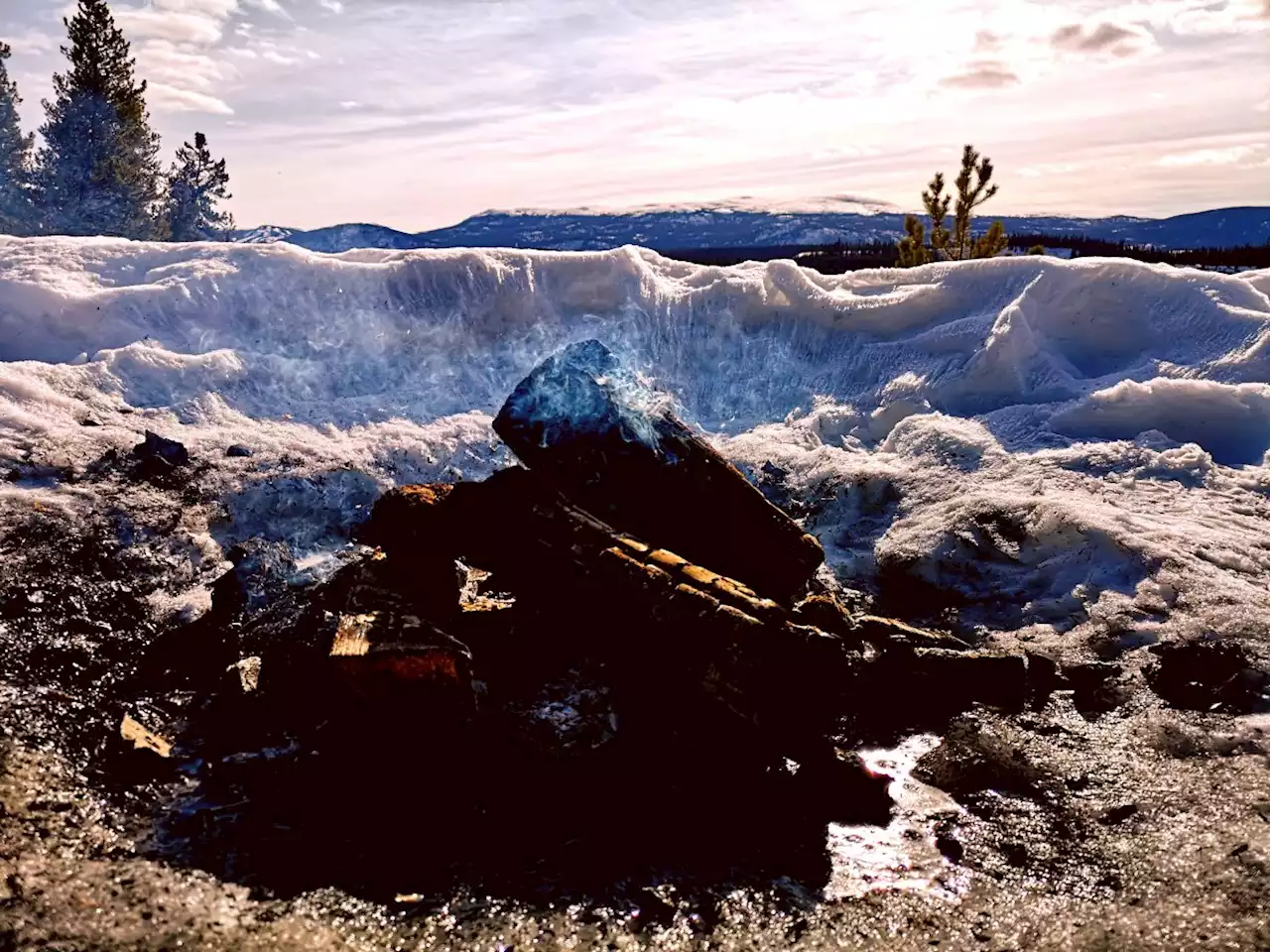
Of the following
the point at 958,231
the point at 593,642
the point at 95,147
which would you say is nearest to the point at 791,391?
the point at 593,642

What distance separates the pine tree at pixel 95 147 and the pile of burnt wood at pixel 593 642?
3696 centimetres

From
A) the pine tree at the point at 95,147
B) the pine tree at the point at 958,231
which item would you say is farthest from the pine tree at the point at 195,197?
the pine tree at the point at 958,231

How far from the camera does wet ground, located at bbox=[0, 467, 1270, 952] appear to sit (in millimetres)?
4508

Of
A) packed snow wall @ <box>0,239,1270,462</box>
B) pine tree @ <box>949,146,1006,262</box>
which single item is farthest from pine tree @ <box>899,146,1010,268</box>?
packed snow wall @ <box>0,239,1270,462</box>

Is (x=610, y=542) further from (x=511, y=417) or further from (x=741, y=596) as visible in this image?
(x=511, y=417)

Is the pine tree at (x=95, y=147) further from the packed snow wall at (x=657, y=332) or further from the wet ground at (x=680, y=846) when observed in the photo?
the wet ground at (x=680, y=846)

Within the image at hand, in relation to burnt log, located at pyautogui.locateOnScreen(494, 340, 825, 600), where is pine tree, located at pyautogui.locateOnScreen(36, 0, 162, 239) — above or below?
above

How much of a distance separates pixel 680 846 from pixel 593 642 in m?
1.76

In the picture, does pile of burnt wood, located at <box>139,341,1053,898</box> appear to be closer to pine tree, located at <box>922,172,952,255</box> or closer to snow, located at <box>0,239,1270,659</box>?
snow, located at <box>0,239,1270,659</box>

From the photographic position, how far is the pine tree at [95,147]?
36906mm

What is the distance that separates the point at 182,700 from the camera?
6656 mm

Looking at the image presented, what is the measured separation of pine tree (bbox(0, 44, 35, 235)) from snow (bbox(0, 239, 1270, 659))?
3086cm

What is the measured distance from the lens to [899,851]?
17.2 feet

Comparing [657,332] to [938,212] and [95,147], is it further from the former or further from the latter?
[95,147]
